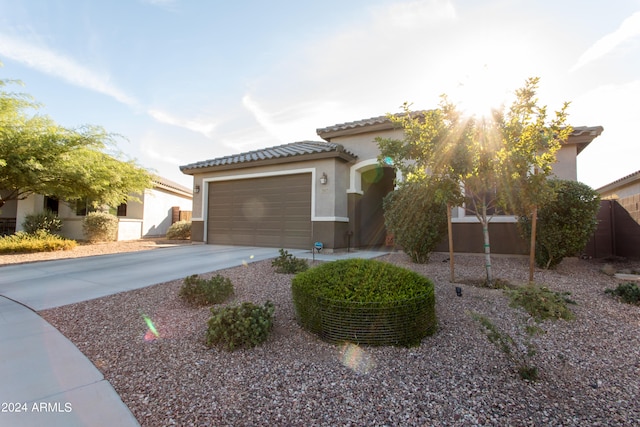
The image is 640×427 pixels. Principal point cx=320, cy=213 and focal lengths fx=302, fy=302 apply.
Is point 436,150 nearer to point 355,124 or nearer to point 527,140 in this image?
point 527,140

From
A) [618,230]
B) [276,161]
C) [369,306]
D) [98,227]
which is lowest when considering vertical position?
[369,306]

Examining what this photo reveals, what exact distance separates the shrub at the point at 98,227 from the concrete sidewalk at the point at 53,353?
7597 millimetres

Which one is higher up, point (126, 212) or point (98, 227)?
point (126, 212)

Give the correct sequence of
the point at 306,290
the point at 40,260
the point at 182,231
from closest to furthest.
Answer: the point at 306,290 → the point at 40,260 → the point at 182,231

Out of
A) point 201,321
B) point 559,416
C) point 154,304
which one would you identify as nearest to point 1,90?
point 154,304

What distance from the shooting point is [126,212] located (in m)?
17.4

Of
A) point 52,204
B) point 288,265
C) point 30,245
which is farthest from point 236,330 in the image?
point 52,204

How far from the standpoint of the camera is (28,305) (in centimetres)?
465

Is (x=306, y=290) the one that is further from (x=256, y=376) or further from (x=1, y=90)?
(x=1, y=90)

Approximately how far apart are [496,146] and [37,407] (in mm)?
6092

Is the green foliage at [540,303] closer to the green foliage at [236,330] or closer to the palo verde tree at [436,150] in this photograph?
the palo verde tree at [436,150]

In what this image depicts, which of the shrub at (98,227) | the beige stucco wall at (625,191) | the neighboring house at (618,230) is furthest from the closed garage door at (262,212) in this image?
the beige stucco wall at (625,191)

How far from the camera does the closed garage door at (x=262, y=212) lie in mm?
10562

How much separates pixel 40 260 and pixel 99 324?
7.27 meters
